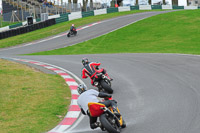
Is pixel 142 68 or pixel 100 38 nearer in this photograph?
pixel 142 68

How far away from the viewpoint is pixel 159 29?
33.6 m

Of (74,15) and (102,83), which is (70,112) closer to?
(102,83)

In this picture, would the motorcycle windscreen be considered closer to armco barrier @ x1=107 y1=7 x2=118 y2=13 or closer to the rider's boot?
the rider's boot

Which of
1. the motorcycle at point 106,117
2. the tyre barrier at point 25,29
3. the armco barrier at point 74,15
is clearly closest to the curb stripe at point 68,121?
the motorcycle at point 106,117

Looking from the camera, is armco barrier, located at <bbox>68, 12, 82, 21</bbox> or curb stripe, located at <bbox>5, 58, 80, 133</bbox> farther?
armco barrier, located at <bbox>68, 12, 82, 21</bbox>

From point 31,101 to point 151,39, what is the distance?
20215 mm

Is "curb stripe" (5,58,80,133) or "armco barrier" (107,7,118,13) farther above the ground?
"armco barrier" (107,7,118,13)

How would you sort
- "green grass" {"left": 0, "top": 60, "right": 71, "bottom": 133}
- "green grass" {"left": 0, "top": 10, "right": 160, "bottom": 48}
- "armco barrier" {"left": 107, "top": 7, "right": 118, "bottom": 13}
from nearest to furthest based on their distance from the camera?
"green grass" {"left": 0, "top": 60, "right": 71, "bottom": 133}
"green grass" {"left": 0, "top": 10, "right": 160, "bottom": 48}
"armco barrier" {"left": 107, "top": 7, "right": 118, "bottom": 13}

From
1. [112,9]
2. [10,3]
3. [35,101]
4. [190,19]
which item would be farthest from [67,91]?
[10,3]

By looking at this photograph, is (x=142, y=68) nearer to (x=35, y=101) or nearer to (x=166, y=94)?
(x=166, y=94)

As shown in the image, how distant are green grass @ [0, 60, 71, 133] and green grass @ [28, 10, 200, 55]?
11.4 m

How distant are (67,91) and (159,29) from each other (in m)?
21.8

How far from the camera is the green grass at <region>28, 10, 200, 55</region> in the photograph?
26.8m

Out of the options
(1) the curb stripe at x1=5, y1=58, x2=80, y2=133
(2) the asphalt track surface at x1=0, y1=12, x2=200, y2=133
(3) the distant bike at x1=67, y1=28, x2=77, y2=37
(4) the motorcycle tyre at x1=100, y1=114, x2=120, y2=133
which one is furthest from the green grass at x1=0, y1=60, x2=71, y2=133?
(3) the distant bike at x1=67, y1=28, x2=77, y2=37
